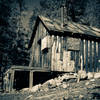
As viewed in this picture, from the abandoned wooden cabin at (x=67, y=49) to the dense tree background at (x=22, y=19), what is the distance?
13.0 m

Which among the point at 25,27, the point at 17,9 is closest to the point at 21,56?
the point at 25,27

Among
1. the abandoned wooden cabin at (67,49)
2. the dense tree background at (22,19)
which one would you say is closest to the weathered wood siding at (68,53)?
the abandoned wooden cabin at (67,49)

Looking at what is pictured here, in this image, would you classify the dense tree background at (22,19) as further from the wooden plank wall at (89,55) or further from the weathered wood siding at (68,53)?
the wooden plank wall at (89,55)

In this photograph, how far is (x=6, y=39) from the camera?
30.4 m

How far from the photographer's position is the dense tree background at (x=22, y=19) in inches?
1177

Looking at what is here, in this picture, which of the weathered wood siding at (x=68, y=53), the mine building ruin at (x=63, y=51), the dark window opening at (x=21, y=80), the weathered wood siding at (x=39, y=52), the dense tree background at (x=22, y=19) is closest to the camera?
the mine building ruin at (x=63, y=51)

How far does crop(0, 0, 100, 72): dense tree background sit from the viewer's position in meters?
29.9

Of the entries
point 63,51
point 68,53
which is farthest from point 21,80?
point 68,53

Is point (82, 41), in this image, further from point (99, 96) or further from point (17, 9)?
point (17, 9)

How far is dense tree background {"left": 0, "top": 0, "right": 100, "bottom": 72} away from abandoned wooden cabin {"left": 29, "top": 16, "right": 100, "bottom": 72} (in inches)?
512

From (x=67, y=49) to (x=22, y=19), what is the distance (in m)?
19.9

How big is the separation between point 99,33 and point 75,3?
1920 cm

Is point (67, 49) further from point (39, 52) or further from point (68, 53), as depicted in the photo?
point (39, 52)

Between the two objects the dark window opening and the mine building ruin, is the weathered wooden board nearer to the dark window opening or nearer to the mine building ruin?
the mine building ruin
